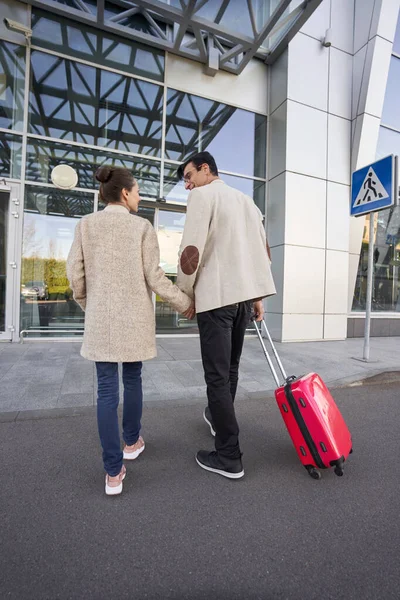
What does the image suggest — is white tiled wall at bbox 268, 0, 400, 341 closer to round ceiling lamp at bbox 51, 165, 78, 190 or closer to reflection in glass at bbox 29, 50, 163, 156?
reflection in glass at bbox 29, 50, 163, 156

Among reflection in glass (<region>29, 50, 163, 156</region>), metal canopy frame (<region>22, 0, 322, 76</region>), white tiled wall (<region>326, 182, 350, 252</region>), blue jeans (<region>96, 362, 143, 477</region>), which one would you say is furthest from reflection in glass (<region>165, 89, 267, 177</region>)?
blue jeans (<region>96, 362, 143, 477</region>)

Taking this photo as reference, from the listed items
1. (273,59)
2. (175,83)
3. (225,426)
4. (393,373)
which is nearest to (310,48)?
(273,59)

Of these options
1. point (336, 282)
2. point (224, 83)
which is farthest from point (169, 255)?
point (224, 83)

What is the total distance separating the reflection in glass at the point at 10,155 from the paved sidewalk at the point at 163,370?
3179 mm

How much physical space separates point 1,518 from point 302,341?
6.28 m

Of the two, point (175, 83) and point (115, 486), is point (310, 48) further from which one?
point (115, 486)

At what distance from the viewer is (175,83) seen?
22.2ft

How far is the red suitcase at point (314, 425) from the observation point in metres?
1.78

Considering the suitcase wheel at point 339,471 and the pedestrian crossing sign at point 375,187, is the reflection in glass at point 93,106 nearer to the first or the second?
the pedestrian crossing sign at point 375,187

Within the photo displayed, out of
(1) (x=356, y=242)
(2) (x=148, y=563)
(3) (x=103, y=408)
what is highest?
(1) (x=356, y=242)

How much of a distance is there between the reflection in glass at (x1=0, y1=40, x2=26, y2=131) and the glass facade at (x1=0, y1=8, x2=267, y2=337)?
17mm

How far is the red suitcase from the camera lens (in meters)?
1.78

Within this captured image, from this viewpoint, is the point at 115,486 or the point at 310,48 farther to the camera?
the point at 310,48

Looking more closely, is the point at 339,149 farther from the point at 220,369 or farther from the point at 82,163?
the point at 220,369
